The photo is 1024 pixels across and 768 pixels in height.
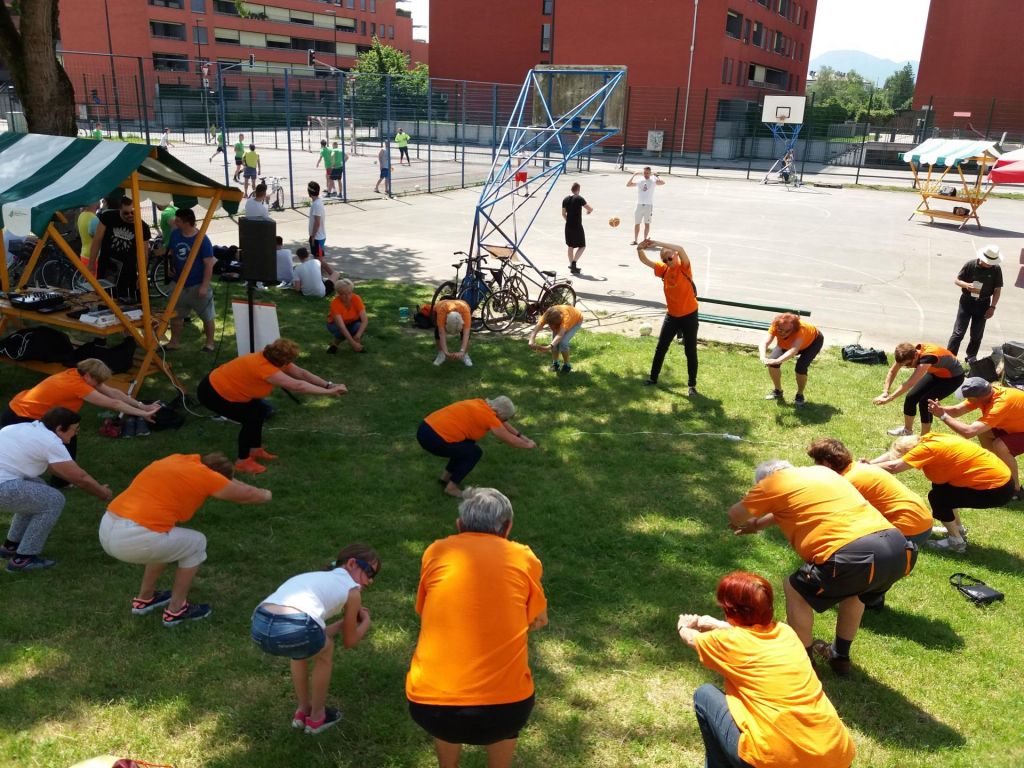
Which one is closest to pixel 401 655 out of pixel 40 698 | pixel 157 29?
pixel 40 698

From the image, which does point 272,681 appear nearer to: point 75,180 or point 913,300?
point 75,180

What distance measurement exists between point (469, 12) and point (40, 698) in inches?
2556

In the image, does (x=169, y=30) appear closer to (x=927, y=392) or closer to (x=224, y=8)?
(x=224, y=8)

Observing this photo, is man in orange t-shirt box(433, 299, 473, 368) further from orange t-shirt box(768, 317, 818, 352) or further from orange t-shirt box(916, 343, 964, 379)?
orange t-shirt box(916, 343, 964, 379)

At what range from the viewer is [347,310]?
10172mm

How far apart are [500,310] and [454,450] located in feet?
17.9

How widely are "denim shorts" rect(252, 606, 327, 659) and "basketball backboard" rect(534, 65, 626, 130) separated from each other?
10.5 metres

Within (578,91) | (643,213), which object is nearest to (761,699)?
(578,91)

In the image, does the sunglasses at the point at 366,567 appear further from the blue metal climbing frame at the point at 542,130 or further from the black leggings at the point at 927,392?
the blue metal climbing frame at the point at 542,130

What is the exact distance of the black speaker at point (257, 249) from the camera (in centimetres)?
824

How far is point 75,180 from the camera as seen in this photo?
7434 millimetres

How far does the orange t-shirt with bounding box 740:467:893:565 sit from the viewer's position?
4.41m

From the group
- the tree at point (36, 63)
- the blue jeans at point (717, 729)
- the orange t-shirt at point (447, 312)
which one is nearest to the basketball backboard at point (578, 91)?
the orange t-shirt at point (447, 312)

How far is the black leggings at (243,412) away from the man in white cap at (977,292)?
880 centimetres
